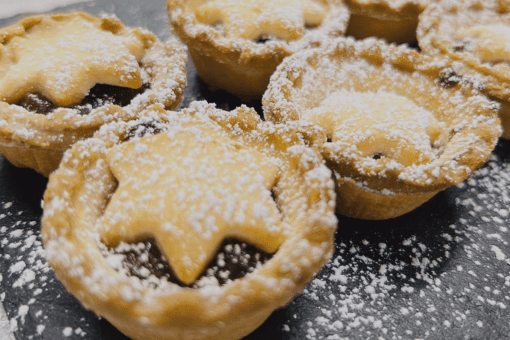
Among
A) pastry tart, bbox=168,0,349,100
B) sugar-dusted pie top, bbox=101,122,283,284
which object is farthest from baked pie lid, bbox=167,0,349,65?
sugar-dusted pie top, bbox=101,122,283,284

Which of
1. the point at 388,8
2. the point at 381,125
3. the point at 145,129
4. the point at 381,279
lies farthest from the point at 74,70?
the point at 388,8

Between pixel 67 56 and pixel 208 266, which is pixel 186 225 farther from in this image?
pixel 67 56

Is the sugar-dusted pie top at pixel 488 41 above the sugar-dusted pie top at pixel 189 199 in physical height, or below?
above

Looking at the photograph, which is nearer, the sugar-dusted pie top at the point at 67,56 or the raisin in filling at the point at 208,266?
the raisin in filling at the point at 208,266

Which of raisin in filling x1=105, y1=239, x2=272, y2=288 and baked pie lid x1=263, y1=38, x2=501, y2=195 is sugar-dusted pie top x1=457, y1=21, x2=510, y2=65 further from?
raisin in filling x1=105, y1=239, x2=272, y2=288

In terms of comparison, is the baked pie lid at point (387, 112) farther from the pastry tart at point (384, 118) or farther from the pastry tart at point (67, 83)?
the pastry tart at point (67, 83)

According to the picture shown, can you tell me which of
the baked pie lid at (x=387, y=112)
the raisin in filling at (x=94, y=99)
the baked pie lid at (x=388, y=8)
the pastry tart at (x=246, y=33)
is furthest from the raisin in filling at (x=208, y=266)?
the baked pie lid at (x=388, y=8)

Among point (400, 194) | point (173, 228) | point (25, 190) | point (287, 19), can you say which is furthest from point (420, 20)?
point (25, 190)

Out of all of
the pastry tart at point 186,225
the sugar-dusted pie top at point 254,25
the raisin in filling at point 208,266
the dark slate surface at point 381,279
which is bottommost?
the dark slate surface at point 381,279
